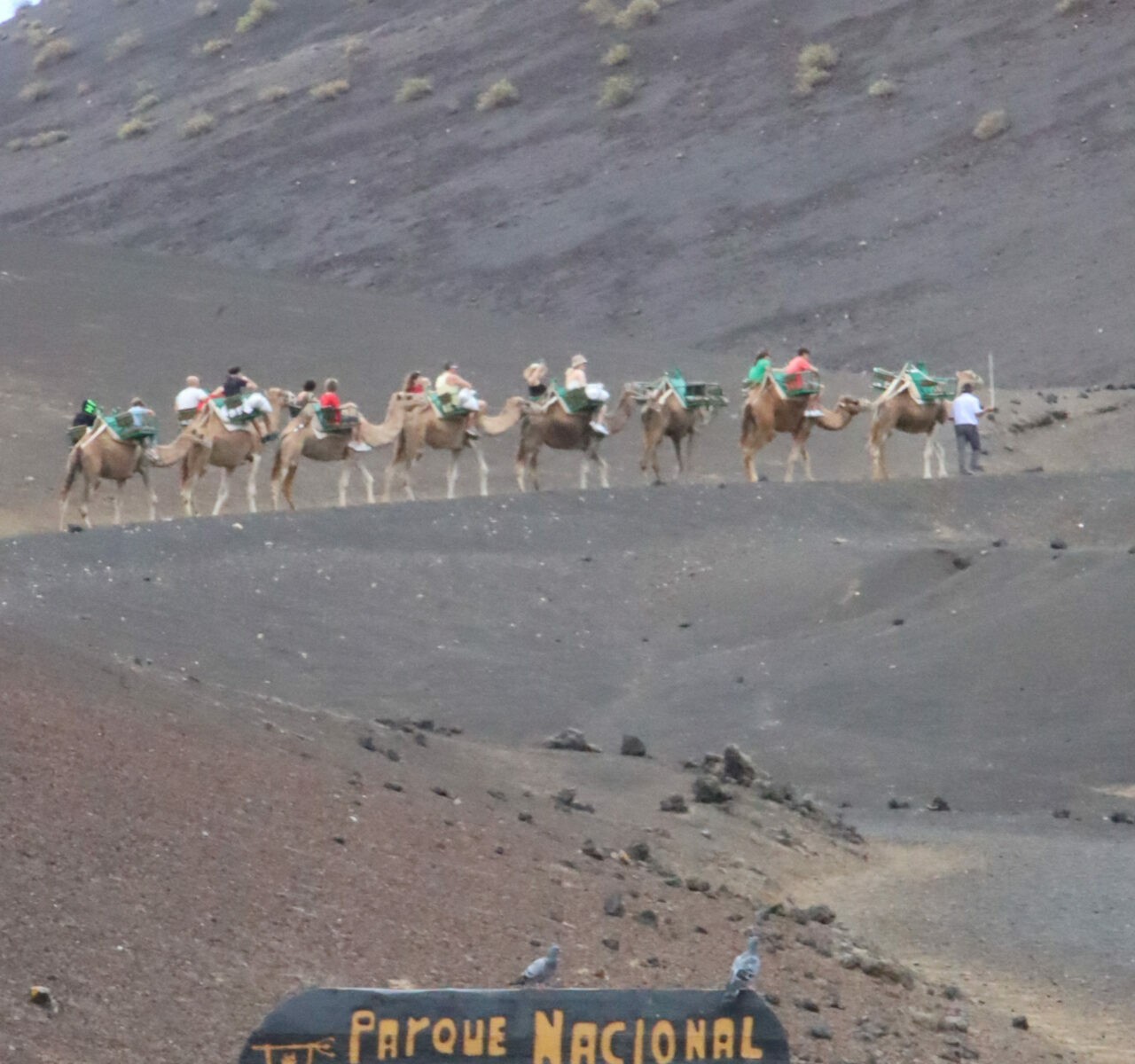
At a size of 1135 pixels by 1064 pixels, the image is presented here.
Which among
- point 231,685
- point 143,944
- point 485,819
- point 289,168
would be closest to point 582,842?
point 485,819

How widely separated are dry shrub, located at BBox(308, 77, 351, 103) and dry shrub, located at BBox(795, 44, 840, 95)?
1653 cm

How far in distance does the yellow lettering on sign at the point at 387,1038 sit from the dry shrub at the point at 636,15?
70628 millimetres

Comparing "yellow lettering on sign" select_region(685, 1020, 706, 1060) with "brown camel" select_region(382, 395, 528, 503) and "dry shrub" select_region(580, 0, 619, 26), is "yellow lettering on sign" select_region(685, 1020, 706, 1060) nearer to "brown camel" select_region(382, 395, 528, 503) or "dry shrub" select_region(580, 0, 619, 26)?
"brown camel" select_region(382, 395, 528, 503)

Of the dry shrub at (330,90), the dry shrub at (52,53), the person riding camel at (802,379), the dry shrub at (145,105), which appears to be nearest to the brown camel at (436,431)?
the person riding camel at (802,379)

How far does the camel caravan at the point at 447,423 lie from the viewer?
3033 cm

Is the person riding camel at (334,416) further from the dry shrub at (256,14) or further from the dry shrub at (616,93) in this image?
the dry shrub at (256,14)

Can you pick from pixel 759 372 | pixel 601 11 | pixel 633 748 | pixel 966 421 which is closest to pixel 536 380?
pixel 759 372

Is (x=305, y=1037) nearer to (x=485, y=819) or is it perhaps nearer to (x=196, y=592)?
(x=485, y=819)

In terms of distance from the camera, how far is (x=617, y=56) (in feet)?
239

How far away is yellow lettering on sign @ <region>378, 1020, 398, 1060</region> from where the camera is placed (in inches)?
252

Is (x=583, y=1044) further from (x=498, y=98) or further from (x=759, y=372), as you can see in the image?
(x=498, y=98)

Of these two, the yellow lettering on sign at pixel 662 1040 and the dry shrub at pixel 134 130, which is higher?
the dry shrub at pixel 134 130

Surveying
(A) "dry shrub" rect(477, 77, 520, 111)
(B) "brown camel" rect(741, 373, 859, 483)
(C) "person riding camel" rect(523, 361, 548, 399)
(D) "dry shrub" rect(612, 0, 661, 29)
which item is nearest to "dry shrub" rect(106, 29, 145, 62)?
(A) "dry shrub" rect(477, 77, 520, 111)

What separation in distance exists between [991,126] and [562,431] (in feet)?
107
